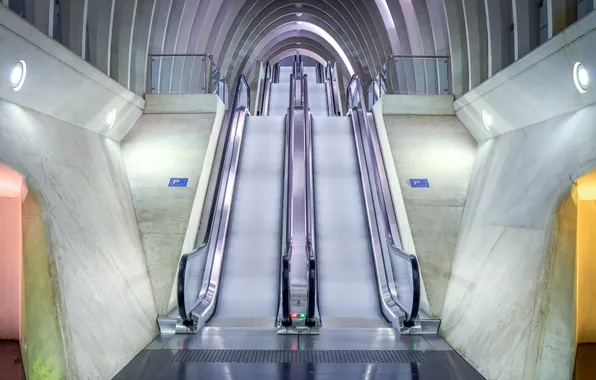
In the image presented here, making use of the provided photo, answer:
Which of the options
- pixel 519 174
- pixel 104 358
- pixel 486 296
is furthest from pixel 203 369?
pixel 519 174

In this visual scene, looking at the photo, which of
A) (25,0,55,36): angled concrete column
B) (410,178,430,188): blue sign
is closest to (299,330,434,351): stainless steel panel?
(410,178,430,188): blue sign

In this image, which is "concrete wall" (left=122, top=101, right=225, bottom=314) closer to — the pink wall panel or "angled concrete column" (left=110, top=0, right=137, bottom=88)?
"angled concrete column" (left=110, top=0, right=137, bottom=88)

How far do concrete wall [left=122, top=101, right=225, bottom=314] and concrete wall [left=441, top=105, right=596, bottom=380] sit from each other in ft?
11.9

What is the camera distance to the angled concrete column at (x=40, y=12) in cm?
615

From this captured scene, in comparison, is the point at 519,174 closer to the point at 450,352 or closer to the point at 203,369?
the point at 450,352

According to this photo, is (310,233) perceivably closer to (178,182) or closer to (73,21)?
(178,182)

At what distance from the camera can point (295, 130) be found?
10.8 m

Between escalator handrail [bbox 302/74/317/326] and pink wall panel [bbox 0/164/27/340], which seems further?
escalator handrail [bbox 302/74/317/326]

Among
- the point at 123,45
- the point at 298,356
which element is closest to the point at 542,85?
the point at 298,356

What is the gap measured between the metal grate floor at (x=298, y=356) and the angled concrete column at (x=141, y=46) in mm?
5893

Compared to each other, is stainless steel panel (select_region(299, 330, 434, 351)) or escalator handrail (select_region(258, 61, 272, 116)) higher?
escalator handrail (select_region(258, 61, 272, 116))

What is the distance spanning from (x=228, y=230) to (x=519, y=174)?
14.6 ft

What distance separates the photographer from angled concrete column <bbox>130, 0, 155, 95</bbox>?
32.0 feet

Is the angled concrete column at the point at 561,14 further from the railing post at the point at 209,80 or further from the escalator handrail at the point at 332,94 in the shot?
the escalator handrail at the point at 332,94
